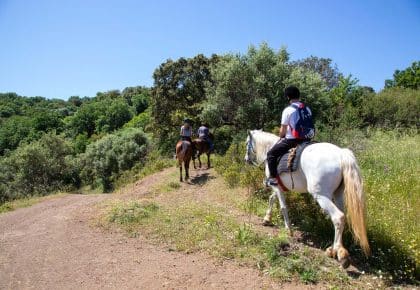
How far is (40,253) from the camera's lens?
7.24m

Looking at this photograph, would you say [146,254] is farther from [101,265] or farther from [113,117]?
[113,117]

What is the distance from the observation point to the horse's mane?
290 inches

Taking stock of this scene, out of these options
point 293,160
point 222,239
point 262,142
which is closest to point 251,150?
point 262,142

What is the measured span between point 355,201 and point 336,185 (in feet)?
1.44

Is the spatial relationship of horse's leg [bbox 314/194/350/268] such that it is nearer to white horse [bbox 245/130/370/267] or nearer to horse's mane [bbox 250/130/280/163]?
white horse [bbox 245/130/370/267]

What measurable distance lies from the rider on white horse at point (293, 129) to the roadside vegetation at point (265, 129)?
64.7 inches

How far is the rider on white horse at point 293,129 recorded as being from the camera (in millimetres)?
6227

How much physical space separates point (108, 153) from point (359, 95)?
22.7m

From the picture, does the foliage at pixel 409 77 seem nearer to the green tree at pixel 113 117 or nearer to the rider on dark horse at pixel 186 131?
the rider on dark horse at pixel 186 131

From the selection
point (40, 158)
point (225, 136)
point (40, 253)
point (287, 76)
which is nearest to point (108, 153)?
point (40, 158)

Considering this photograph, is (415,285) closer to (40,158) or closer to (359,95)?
(359,95)

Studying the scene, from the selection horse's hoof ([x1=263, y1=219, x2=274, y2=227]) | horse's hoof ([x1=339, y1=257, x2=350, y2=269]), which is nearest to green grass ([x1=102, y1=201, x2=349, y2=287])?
horse's hoof ([x1=339, y1=257, x2=350, y2=269])

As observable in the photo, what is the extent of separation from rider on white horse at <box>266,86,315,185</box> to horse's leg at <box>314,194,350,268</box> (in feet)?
3.79

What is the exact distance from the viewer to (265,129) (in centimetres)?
1702
